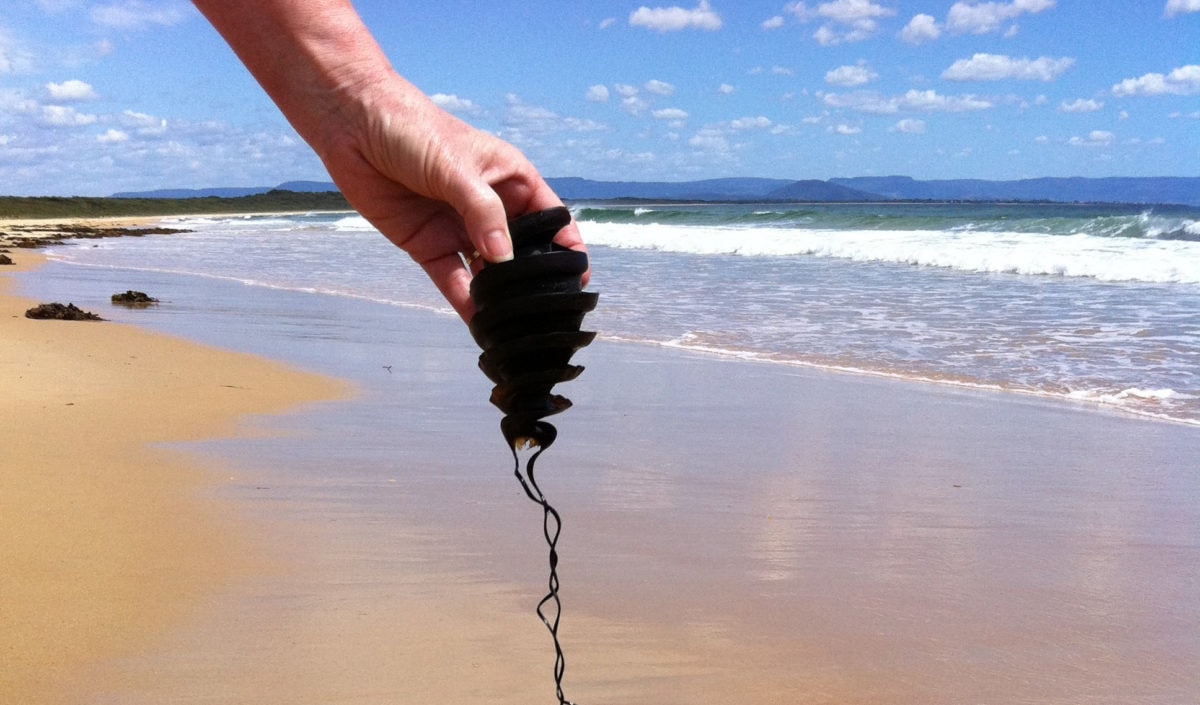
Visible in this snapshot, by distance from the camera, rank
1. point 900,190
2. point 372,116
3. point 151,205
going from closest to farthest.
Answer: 1. point 372,116
2. point 151,205
3. point 900,190

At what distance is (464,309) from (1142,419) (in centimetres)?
521

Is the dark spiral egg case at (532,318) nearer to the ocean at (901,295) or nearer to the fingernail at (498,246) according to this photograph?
the fingernail at (498,246)

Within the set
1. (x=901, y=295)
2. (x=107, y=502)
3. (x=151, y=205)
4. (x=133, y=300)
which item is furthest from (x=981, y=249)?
(x=151, y=205)

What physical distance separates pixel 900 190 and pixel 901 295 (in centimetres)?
16528

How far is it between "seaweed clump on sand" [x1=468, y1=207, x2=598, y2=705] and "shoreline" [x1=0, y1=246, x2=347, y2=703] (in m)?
1.60

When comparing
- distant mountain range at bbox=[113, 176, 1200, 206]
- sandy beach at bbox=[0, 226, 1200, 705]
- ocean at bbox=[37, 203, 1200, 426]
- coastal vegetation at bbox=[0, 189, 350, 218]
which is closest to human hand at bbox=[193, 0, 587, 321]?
sandy beach at bbox=[0, 226, 1200, 705]

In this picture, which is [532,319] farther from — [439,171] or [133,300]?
[133,300]

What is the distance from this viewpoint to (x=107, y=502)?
11.7ft

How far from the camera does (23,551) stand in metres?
3.01

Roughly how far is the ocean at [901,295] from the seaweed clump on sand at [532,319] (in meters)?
5.30

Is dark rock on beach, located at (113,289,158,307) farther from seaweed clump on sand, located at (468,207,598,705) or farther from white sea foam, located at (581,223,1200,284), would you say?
white sea foam, located at (581,223,1200,284)

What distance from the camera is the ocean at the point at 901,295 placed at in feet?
23.4

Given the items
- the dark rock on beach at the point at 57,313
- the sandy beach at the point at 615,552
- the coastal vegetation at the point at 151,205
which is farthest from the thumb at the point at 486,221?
the coastal vegetation at the point at 151,205

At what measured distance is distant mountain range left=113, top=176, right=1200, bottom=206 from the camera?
128 m
